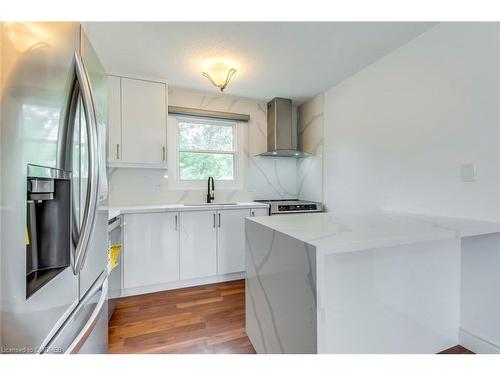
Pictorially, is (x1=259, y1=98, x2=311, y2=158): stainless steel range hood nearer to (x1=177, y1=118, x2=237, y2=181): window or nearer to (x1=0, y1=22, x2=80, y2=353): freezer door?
(x1=177, y1=118, x2=237, y2=181): window

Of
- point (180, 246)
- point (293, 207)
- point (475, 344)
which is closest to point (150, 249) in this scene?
point (180, 246)

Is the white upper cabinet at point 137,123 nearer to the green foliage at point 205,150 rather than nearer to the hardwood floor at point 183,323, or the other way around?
the green foliage at point 205,150

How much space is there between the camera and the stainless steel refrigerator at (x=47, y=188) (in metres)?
0.49

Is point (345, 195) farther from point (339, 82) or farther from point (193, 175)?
point (193, 175)

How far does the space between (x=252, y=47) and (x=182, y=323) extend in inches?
94.7

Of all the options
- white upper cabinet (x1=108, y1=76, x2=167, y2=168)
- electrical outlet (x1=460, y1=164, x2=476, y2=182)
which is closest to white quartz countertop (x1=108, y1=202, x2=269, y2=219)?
white upper cabinet (x1=108, y1=76, x2=167, y2=168)

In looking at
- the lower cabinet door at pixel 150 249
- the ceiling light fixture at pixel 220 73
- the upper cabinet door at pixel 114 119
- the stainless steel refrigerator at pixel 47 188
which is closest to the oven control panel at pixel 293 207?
the lower cabinet door at pixel 150 249

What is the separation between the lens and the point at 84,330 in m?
0.79

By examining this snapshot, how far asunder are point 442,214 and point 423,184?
27 cm

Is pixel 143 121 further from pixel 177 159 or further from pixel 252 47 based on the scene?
pixel 252 47

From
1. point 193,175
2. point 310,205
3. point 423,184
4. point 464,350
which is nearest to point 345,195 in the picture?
point 310,205

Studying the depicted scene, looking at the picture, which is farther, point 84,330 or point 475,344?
point 475,344

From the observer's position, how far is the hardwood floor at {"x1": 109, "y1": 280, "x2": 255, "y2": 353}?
157 centimetres

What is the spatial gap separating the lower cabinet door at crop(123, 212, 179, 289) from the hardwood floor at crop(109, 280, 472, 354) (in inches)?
7.4
